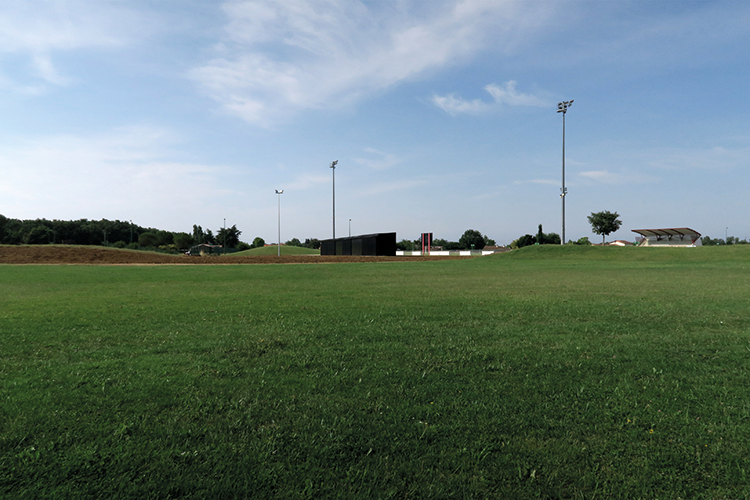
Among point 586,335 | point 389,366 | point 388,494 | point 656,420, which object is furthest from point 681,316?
point 388,494

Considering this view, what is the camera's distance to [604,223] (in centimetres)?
6981

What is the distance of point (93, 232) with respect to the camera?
381 feet

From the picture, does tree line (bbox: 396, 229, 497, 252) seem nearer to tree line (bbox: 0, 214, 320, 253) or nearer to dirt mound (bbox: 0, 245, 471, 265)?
tree line (bbox: 0, 214, 320, 253)

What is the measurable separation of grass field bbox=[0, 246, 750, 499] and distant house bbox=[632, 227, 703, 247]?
67.2 meters

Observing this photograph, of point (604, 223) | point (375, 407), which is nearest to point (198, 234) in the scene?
point (604, 223)

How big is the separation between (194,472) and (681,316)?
9.55 m

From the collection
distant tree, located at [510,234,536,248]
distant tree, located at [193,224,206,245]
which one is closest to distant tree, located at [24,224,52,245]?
distant tree, located at [193,224,206,245]

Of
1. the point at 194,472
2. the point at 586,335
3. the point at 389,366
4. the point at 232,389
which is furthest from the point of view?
the point at 586,335

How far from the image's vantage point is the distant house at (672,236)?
64000 mm

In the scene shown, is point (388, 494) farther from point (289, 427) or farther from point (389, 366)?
point (389, 366)

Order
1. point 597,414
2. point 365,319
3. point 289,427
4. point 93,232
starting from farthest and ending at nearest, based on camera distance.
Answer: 1. point 93,232
2. point 365,319
3. point 597,414
4. point 289,427

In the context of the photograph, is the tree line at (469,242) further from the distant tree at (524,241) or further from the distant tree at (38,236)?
the distant tree at (38,236)

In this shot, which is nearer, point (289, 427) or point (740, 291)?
point (289, 427)

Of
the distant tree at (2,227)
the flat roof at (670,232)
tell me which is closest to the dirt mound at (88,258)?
the flat roof at (670,232)
